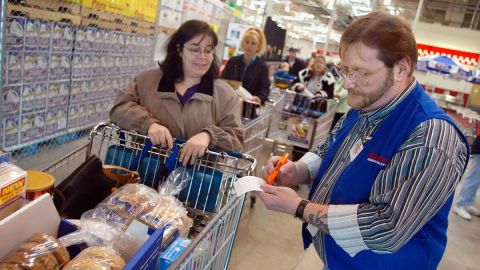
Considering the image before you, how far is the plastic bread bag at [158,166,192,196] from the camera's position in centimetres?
184

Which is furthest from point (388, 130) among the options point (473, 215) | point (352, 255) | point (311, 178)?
point (473, 215)

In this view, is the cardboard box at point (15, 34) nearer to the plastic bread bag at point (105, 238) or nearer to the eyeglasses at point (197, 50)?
the eyeglasses at point (197, 50)

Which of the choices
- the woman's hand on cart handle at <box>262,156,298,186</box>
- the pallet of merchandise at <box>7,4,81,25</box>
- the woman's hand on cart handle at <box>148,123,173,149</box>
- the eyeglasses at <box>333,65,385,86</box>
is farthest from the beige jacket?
the pallet of merchandise at <box>7,4,81,25</box>

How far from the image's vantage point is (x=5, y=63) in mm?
2605

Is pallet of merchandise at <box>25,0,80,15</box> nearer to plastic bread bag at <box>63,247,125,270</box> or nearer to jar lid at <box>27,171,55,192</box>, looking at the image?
jar lid at <box>27,171,55,192</box>

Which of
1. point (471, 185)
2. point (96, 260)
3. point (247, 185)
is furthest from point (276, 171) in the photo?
point (471, 185)

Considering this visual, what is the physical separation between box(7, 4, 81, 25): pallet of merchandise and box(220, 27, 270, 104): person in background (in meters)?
2.22

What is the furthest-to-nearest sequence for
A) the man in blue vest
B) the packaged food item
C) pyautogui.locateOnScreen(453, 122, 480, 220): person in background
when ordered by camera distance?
pyautogui.locateOnScreen(453, 122, 480, 220): person in background → the packaged food item → the man in blue vest

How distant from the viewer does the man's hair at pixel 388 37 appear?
4.27ft

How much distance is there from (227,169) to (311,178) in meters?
0.44

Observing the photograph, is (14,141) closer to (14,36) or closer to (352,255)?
(14,36)

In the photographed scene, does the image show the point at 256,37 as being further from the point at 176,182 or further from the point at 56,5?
the point at 176,182

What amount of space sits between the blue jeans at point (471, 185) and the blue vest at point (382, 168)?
4610 mm

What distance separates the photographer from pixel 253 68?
4992 mm
